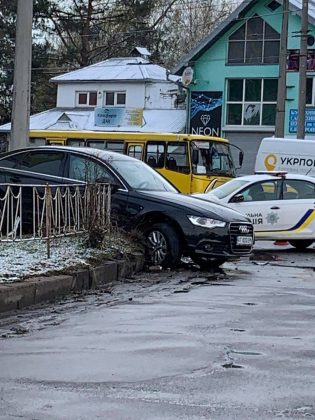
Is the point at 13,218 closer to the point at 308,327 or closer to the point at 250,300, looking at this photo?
the point at 250,300

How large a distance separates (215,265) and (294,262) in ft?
8.28

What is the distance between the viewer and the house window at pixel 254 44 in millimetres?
40312

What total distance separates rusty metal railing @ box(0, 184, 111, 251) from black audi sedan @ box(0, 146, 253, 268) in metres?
0.50

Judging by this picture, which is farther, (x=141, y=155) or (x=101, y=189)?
(x=141, y=155)

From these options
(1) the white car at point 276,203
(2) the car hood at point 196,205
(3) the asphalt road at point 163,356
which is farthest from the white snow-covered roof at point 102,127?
(3) the asphalt road at point 163,356

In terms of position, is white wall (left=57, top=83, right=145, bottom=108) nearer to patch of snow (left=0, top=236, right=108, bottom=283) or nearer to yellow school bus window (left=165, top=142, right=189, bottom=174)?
yellow school bus window (left=165, top=142, right=189, bottom=174)

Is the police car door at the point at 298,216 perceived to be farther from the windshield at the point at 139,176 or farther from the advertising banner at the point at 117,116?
the advertising banner at the point at 117,116

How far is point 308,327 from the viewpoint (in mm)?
8156

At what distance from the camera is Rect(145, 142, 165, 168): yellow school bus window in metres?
27.4

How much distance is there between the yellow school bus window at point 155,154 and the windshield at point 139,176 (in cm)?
1323

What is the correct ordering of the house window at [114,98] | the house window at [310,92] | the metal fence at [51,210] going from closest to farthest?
1. the metal fence at [51,210]
2. the house window at [310,92]
3. the house window at [114,98]

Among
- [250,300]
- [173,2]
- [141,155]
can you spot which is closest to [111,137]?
[141,155]

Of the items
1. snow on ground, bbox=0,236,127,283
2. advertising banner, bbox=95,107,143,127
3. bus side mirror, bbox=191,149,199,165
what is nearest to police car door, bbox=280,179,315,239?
snow on ground, bbox=0,236,127,283

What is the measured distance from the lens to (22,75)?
15.2 m
